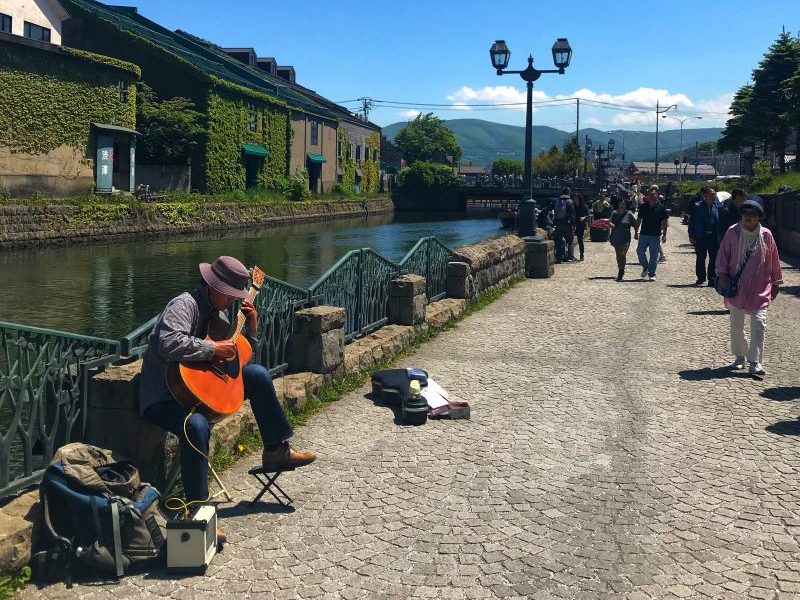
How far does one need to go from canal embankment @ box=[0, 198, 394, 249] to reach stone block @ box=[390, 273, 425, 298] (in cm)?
2276

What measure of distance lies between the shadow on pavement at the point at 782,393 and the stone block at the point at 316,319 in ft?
14.1

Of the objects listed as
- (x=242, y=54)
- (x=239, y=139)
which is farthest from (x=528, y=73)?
(x=242, y=54)

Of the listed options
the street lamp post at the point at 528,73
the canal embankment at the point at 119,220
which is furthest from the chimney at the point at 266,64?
the street lamp post at the point at 528,73

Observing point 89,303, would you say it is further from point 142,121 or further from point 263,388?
point 142,121

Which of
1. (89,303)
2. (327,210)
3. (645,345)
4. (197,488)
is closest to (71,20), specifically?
(327,210)

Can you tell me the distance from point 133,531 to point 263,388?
4.34 feet

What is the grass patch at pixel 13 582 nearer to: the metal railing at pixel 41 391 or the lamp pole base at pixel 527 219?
the metal railing at pixel 41 391

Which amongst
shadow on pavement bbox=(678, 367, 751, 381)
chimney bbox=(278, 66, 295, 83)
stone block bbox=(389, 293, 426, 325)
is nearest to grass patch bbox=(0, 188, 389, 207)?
chimney bbox=(278, 66, 295, 83)

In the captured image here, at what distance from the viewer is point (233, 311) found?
21.8ft

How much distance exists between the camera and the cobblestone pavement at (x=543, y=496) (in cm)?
420

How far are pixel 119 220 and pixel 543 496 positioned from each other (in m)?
32.0

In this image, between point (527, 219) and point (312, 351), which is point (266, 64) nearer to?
point (527, 219)

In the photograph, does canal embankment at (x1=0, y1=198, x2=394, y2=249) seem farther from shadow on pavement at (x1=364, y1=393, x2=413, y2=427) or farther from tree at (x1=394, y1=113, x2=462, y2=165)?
tree at (x1=394, y1=113, x2=462, y2=165)

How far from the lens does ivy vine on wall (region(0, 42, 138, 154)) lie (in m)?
33.2
